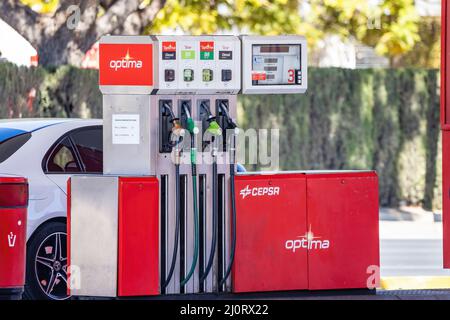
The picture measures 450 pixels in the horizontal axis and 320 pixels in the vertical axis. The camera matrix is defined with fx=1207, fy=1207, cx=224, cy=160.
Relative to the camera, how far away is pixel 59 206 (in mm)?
10586

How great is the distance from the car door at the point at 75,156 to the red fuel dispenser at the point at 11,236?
1.56 metres

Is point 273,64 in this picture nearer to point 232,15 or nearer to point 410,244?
point 410,244

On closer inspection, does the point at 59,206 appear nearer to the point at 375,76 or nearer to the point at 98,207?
the point at 98,207

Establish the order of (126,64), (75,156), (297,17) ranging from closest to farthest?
(126,64), (75,156), (297,17)

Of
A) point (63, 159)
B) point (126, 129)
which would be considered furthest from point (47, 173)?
point (126, 129)

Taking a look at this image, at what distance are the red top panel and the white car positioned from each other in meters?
1.54

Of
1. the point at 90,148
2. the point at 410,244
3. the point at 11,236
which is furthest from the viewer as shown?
the point at 410,244

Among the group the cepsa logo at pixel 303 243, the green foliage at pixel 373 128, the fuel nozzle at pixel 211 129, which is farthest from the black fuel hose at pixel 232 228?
the green foliage at pixel 373 128

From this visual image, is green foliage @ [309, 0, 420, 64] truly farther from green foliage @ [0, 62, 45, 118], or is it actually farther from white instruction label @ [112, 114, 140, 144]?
white instruction label @ [112, 114, 140, 144]

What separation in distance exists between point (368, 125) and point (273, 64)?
14272 mm

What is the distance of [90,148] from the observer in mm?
11164

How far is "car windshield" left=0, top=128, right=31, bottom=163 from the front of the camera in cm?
1060

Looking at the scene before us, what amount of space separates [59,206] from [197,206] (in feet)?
5.23
